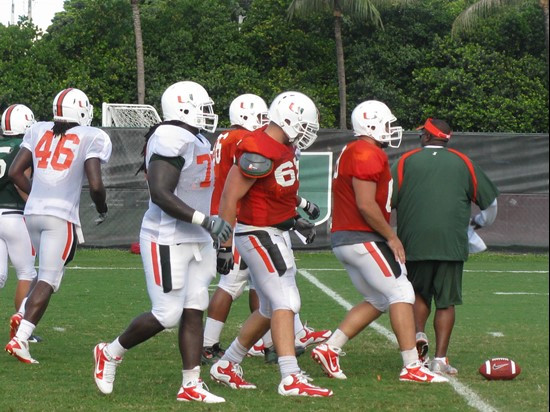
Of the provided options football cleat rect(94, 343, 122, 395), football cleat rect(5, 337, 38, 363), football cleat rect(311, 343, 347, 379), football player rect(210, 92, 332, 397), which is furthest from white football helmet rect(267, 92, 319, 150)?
football cleat rect(5, 337, 38, 363)

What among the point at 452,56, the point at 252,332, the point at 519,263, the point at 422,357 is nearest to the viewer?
the point at 252,332

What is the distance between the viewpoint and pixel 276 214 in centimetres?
666

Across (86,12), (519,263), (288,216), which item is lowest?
(519,263)

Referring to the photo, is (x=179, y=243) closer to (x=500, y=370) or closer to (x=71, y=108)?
(x=71, y=108)

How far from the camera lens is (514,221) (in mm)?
18156

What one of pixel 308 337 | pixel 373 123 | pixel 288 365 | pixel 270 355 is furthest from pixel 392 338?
pixel 288 365

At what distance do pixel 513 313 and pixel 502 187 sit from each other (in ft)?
23.2

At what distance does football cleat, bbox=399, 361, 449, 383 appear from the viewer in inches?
279

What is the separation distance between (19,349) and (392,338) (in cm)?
321

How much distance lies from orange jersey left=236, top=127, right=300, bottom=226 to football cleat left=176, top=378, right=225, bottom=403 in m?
1.03

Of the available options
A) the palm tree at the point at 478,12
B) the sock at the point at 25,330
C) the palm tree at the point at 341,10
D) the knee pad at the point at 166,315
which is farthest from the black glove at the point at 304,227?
the palm tree at the point at 478,12

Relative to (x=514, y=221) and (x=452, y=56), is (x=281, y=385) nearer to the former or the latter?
(x=514, y=221)

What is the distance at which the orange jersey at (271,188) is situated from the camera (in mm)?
6477

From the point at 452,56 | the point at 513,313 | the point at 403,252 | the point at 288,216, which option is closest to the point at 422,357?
the point at 403,252
